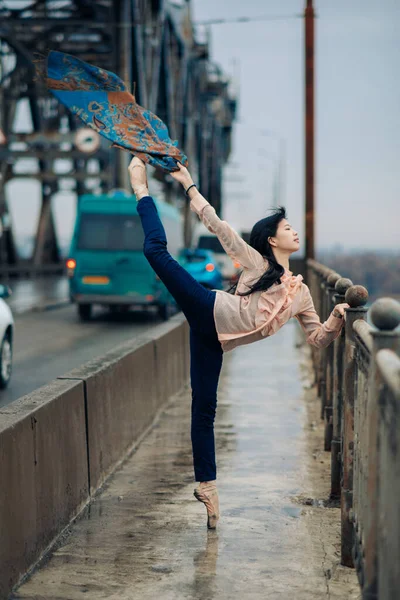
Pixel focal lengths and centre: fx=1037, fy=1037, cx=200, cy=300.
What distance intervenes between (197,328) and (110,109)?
1.32 m

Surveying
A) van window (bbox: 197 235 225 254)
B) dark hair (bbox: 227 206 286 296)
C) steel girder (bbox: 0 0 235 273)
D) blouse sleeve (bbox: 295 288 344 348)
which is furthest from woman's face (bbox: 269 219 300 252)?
van window (bbox: 197 235 225 254)

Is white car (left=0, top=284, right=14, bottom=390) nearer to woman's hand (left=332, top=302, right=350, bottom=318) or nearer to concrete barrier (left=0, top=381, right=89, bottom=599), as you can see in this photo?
concrete barrier (left=0, top=381, right=89, bottom=599)

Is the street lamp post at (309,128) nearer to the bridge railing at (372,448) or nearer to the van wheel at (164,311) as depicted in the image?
the van wheel at (164,311)

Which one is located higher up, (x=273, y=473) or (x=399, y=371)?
(x=399, y=371)

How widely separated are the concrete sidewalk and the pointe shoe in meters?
0.08

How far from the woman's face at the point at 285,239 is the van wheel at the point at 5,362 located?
7.11 metres

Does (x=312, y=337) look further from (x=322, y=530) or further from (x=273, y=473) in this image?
(x=273, y=473)

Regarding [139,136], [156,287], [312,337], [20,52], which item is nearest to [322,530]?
[312,337]

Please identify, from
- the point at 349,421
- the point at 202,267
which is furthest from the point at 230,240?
the point at 202,267

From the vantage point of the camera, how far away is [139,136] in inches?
219

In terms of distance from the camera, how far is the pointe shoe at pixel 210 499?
5.42 meters

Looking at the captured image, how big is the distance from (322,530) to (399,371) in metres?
2.86

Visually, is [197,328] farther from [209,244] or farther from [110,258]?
[209,244]

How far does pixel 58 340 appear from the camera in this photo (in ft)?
59.5
